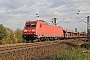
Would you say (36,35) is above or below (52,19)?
below

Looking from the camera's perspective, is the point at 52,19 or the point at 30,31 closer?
the point at 30,31

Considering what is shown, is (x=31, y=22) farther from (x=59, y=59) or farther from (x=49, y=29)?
(x=59, y=59)

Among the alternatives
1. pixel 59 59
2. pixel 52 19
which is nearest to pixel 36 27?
pixel 59 59

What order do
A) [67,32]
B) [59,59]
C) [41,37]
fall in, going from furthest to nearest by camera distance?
[67,32] → [41,37] → [59,59]

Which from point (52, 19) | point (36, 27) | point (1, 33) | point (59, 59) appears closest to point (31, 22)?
point (36, 27)

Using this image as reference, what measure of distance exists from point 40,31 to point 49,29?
5.11 metres

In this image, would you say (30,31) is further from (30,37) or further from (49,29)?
(49,29)

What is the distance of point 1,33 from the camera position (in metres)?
60.1

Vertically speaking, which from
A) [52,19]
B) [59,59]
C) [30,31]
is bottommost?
[59,59]

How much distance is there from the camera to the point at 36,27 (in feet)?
88.5

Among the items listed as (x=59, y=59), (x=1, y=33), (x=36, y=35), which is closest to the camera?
(x=59, y=59)

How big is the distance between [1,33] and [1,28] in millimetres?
2554

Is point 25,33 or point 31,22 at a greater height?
point 31,22

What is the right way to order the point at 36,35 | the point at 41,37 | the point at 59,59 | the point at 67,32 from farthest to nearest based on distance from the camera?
the point at 67,32
the point at 41,37
the point at 36,35
the point at 59,59
